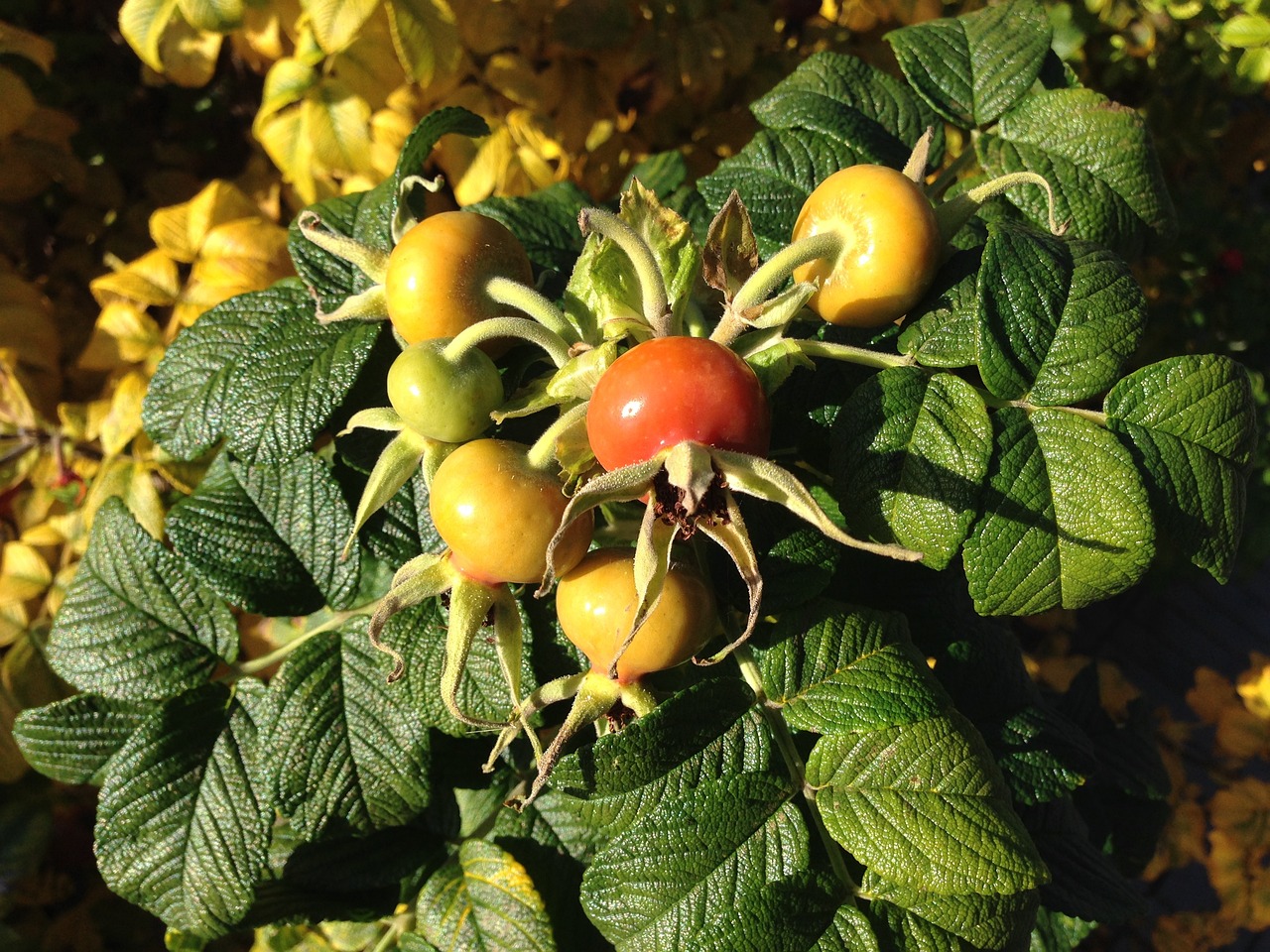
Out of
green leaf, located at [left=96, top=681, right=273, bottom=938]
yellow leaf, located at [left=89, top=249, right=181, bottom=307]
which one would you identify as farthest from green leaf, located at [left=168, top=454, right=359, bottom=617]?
yellow leaf, located at [left=89, top=249, right=181, bottom=307]

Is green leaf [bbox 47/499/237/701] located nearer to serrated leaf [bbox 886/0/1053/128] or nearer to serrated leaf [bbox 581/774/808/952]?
serrated leaf [bbox 581/774/808/952]

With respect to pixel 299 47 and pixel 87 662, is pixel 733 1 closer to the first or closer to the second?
pixel 299 47

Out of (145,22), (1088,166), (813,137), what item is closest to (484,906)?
(813,137)

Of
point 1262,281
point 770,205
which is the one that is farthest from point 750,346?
point 1262,281

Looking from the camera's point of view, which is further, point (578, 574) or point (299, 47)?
point (299, 47)

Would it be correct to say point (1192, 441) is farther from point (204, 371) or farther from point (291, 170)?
point (291, 170)
